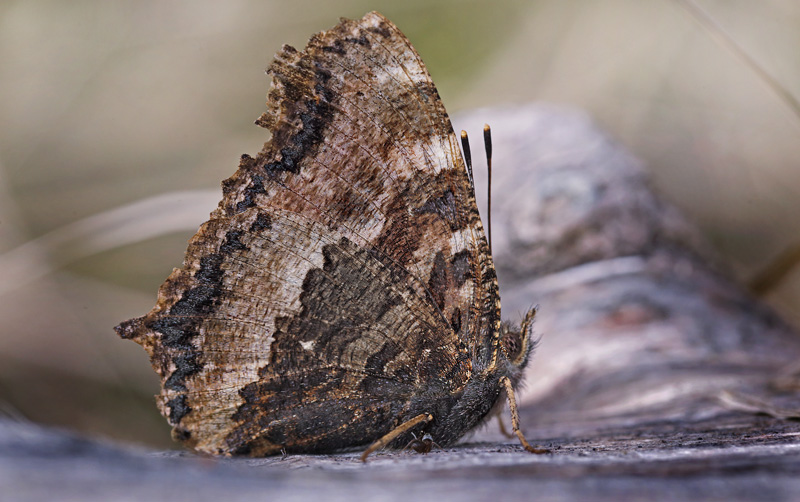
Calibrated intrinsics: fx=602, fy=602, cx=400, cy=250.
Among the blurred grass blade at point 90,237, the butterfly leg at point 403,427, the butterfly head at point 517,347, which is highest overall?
the blurred grass blade at point 90,237

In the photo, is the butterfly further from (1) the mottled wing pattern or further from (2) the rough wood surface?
(2) the rough wood surface

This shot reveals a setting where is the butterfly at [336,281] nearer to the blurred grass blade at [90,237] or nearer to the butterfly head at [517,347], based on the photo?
the butterfly head at [517,347]

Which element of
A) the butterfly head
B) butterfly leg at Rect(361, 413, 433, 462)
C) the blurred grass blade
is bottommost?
butterfly leg at Rect(361, 413, 433, 462)

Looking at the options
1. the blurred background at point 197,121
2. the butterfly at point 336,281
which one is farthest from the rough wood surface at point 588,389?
the blurred background at point 197,121

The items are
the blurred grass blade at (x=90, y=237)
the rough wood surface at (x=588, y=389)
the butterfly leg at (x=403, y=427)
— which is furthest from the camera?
the blurred grass blade at (x=90, y=237)

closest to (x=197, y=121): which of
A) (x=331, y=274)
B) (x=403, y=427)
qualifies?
(x=331, y=274)

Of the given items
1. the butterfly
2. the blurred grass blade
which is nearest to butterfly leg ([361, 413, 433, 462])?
the butterfly
